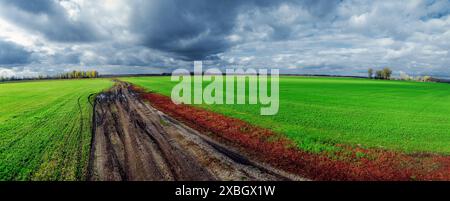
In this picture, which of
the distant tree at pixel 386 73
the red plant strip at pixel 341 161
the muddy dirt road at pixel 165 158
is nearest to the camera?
the muddy dirt road at pixel 165 158

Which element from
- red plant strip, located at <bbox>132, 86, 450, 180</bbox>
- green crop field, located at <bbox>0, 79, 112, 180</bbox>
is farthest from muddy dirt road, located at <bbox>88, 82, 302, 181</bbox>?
red plant strip, located at <bbox>132, 86, 450, 180</bbox>

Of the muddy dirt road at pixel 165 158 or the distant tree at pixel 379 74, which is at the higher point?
the distant tree at pixel 379 74

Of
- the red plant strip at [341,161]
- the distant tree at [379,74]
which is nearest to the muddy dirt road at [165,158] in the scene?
the red plant strip at [341,161]

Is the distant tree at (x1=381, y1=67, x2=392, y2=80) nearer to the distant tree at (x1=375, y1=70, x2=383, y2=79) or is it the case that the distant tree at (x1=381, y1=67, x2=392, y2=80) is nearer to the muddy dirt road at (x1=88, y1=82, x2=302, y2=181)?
the distant tree at (x1=375, y1=70, x2=383, y2=79)

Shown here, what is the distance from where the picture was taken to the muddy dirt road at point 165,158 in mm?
7082

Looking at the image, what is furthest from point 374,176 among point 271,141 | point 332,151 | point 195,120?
point 195,120

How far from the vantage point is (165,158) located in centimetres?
830

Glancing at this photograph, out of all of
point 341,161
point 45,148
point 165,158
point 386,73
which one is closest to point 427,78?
point 386,73

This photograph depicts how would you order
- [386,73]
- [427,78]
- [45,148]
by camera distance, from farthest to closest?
1. [386,73]
2. [427,78]
3. [45,148]

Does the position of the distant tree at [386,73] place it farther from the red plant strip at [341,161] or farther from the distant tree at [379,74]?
the red plant strip at [341,161]

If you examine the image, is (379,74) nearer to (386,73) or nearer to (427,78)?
(386,73)

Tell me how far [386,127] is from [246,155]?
11073 millimetres
